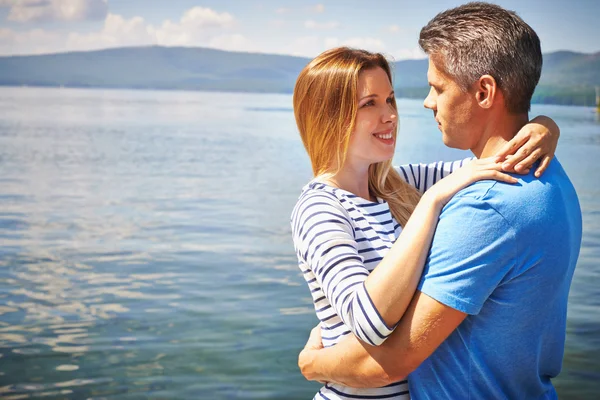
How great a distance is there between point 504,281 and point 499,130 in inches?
13.1

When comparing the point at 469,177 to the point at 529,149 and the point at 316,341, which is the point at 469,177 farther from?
the point at 316,341

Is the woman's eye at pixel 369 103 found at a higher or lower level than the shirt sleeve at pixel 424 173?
higher

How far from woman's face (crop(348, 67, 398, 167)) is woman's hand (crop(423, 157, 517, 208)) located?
1.80ft

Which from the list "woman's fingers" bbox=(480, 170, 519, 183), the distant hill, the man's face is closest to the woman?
"woman's fingers" bbox=(480, 170, 519, 183)

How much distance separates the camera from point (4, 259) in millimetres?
8234

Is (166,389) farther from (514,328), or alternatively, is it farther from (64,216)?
(64,216)

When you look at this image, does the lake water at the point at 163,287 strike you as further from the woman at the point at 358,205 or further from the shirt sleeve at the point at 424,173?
the woman at the point at 358,205

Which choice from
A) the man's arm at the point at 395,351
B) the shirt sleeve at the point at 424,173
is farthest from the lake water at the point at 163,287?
the man's arm at the point at 395,351

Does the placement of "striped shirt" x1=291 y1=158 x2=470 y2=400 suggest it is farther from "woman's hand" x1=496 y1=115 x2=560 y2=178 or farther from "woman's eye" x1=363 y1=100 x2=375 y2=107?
"woman's hand" x1=496 y1=115 x2=560 y2=178

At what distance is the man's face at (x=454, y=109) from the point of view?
5.40 ft

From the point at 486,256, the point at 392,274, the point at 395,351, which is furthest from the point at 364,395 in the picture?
the point at 486,256

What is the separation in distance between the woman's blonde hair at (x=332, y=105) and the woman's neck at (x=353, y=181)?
23 mm

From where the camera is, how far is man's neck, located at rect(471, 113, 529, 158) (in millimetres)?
1645

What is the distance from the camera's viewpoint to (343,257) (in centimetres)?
170
